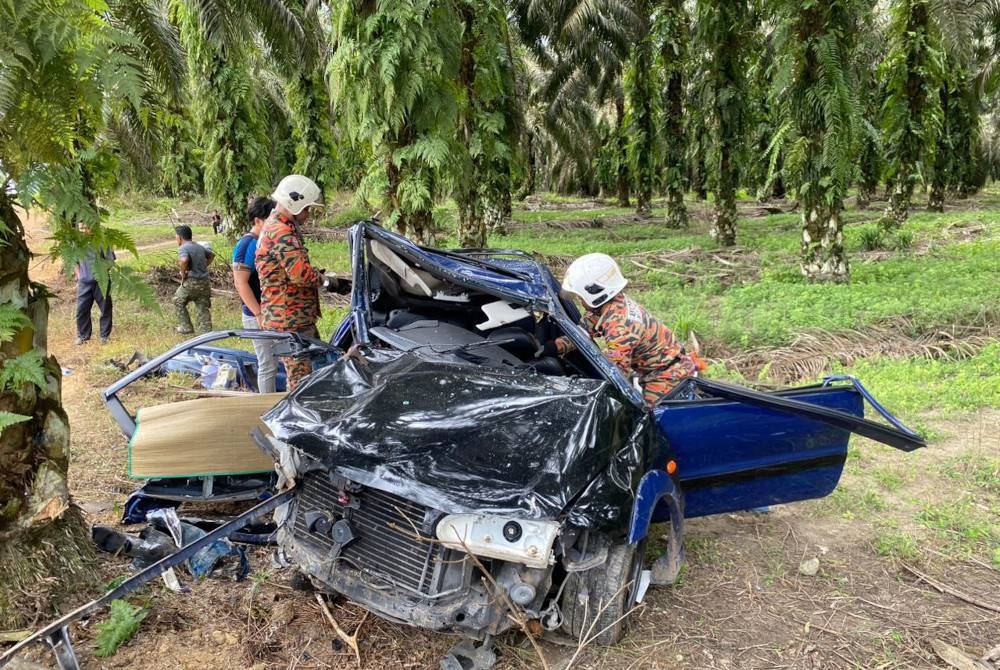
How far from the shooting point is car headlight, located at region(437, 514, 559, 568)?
2.89 metres

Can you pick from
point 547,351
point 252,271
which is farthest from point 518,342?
point 252,271

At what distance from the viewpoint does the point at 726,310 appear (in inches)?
372

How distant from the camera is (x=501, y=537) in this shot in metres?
2.96

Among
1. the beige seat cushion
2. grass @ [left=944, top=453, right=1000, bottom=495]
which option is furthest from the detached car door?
the beige seat cushion

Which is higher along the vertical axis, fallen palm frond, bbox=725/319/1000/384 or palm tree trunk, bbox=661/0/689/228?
palm tree trunk, bbox=661/0/689/228

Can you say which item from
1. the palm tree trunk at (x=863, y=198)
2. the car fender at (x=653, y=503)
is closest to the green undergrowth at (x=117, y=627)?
the car fender at (x=653, y=503)

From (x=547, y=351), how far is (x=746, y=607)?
1.90 metres

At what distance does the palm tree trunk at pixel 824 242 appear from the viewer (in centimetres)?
1093

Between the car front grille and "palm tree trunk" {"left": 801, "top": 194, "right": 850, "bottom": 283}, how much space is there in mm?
9691

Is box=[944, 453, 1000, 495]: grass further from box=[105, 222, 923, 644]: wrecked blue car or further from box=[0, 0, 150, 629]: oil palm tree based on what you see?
box=[0, 0, 150, 629]: oil palm tree

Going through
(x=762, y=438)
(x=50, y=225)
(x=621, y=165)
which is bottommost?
(x=762, y=438)

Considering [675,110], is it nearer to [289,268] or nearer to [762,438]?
[289,268]

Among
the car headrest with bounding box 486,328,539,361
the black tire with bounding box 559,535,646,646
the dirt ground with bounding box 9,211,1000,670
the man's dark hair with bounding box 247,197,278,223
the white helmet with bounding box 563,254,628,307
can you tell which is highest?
the man's dark hair with bounding box 247,197,278,223

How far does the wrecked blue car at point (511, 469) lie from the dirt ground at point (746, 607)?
277mm
